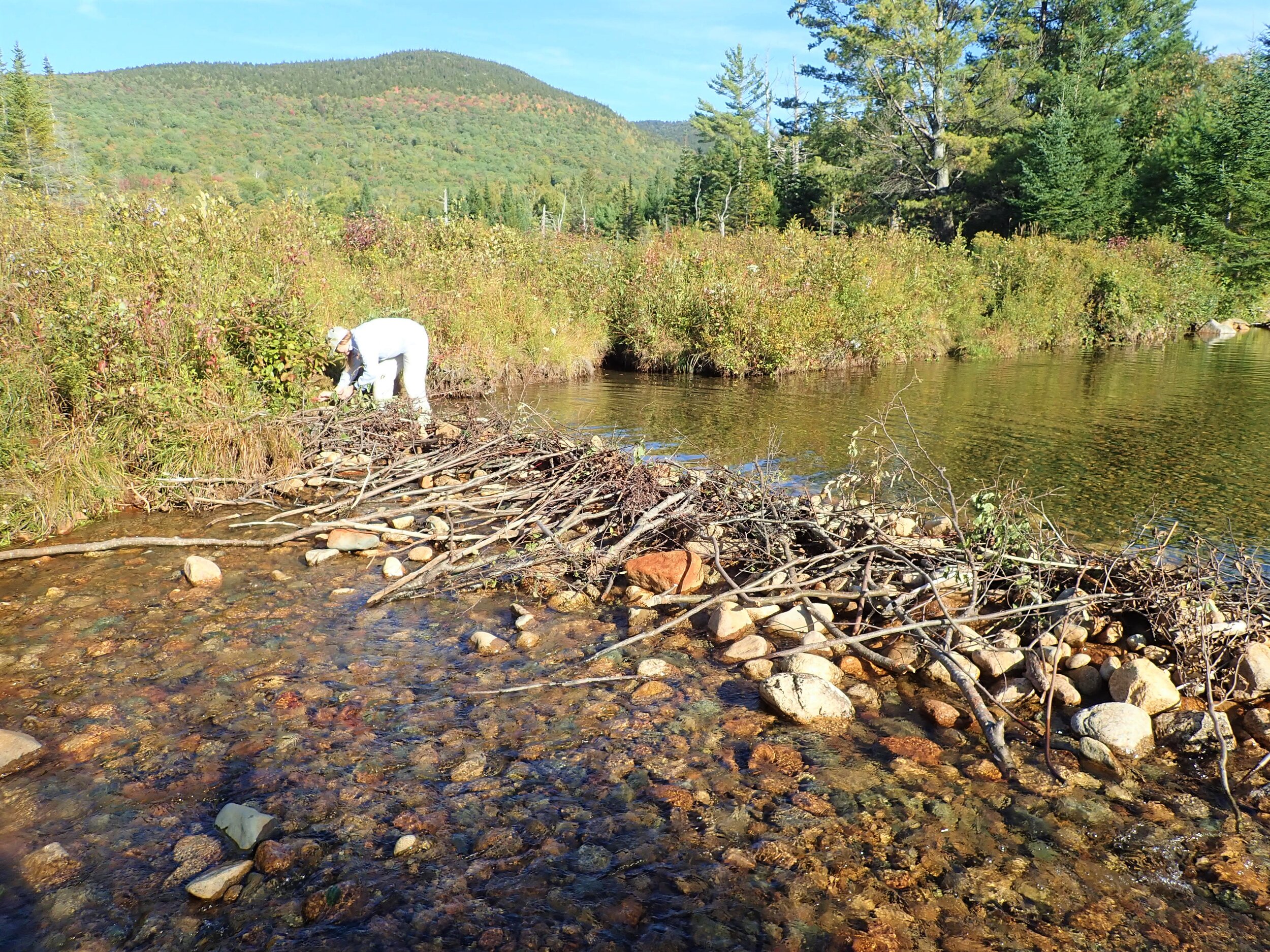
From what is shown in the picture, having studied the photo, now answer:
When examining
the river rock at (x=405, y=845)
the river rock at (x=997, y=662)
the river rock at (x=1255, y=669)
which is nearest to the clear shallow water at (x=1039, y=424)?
the river rock at (x=1255, y=669)

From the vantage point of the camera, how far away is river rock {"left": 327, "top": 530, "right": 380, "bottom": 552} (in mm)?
5699

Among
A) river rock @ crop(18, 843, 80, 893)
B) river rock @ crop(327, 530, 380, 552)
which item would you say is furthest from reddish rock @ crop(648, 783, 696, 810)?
river rock @ crop(327, 530, 380, 552)

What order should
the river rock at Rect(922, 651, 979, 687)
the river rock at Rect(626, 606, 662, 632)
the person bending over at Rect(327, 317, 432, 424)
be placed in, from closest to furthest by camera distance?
the river rock at Rect(922, 651, 979, 687) → the river rock at Rect(626, 606, 662, 632) → the person bending over at Rect(327, 317, 432, 424)

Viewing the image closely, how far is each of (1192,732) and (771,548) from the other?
2265 mm

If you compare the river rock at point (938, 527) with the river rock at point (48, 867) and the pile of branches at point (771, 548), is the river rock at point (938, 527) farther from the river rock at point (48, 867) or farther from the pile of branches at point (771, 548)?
the river rock at point (48, 867)

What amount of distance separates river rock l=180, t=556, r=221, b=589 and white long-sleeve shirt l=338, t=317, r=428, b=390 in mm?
3604

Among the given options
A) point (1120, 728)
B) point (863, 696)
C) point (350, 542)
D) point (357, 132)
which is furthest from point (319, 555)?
point (357, 132)

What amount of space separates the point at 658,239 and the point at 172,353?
49.7 ft

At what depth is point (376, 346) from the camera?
853cm

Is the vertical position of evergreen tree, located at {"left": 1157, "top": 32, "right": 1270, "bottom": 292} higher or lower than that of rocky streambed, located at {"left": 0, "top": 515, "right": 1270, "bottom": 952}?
higher

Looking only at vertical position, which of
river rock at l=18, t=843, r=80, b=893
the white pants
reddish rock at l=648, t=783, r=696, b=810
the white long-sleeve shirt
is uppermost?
the white long-sleeve shirt

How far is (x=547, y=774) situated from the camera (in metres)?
3.14

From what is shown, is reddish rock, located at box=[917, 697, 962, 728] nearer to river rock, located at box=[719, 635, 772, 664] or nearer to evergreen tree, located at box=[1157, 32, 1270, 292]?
river rock, located at box=[719, 635, 772, 664]

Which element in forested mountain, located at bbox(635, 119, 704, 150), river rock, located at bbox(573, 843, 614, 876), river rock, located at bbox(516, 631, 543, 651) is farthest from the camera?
forested mountain, located at bbox(635, 119, 704, 150)
